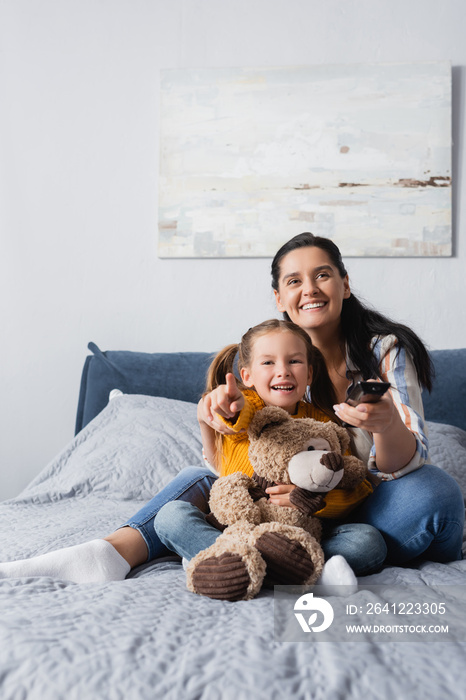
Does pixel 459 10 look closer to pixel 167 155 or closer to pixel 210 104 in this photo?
pixel 210 104

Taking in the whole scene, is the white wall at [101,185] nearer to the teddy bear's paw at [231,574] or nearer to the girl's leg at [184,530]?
the girl's leg at [184,530]

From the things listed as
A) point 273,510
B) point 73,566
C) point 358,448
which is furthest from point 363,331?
point 73,566

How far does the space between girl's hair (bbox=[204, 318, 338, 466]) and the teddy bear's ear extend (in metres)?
0.12

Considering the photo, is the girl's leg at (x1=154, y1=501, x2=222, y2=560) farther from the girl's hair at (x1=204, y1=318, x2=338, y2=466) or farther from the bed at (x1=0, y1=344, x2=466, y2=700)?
the girl's hair at (x1=204, y1=318, x2=338, y2=466)

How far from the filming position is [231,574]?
A: 2.55ft

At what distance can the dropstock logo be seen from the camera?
2.20 ft

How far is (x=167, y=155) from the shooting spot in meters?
2.17

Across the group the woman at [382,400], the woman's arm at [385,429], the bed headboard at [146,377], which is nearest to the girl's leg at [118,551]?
the woman at [382,400]

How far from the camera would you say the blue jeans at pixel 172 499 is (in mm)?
1059

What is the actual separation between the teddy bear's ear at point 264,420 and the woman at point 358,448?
0.17 feet

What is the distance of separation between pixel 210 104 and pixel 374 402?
161 cm

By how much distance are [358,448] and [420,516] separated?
0.21m

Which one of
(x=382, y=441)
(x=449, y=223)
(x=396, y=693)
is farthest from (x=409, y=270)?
(x=396, y=693)

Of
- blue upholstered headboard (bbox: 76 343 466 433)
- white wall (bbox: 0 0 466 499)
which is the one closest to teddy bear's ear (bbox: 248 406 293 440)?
blue upholstered headboard (bbox: 76 343 466 433)
